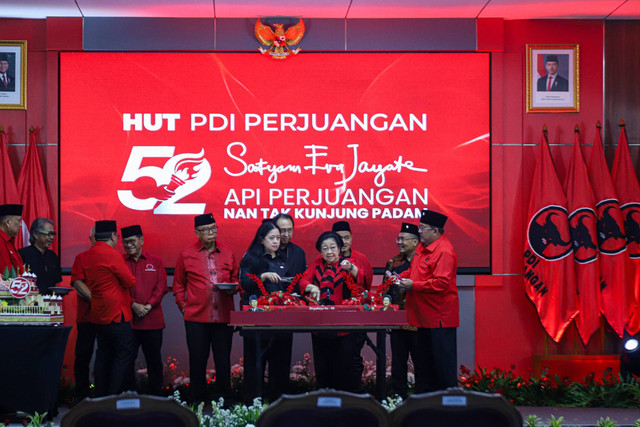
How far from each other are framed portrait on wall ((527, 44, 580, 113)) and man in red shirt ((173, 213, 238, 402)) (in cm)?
334

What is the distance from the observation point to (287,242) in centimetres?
647

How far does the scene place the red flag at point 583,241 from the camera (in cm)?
731

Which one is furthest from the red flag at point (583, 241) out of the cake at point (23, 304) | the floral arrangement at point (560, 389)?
the cake at point (23, 304)

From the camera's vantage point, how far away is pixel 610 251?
7352mm

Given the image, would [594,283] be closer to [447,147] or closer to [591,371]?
[591,371]

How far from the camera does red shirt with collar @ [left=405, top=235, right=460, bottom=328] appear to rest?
238 inches

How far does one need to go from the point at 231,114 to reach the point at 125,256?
1694mm

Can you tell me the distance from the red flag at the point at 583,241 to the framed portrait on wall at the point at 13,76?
207 inches

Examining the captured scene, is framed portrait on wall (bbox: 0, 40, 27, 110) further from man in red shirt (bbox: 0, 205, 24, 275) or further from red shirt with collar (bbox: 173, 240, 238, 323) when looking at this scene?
red shirt with collar (bbox: 173, 240, 238, 323)

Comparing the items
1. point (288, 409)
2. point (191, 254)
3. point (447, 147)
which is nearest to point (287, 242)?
point (191, 254)

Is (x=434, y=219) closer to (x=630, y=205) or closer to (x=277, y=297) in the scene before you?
(x=277, y=297)

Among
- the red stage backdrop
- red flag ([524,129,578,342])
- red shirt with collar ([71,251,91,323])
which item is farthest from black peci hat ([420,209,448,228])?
red shirt with collar ([71,251,91,323])

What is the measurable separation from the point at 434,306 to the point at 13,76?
4.52 m

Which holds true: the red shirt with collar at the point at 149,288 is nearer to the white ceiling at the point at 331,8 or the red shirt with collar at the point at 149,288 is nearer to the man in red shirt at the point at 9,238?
the man in red shirt at the point at 9,238
